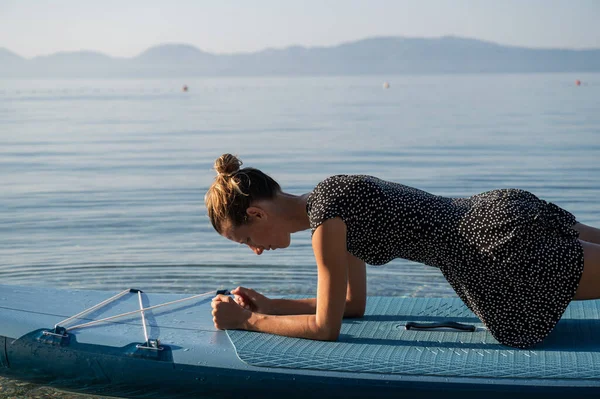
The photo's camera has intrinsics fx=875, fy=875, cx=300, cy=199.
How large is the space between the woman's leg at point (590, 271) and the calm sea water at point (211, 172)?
9.47 feet

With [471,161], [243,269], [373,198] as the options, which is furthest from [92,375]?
[471,161]

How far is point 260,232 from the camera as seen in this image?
3.56 metres

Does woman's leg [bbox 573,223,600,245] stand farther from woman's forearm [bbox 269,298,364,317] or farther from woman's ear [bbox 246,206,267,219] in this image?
woman's ear [bbox 246,206,267,219]

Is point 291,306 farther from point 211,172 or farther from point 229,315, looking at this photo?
point 211,172

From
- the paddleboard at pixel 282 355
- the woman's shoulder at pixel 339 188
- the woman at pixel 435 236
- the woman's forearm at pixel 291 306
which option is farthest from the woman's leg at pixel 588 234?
the woman's forearm at pixel 291 306

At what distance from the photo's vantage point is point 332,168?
1293 cm

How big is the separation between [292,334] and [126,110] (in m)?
26.3

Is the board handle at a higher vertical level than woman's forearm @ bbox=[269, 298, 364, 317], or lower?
lower

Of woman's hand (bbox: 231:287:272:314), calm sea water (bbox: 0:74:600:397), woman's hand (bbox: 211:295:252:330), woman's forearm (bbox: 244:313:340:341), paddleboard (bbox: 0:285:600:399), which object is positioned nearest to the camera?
paddleboard (bbox: 0:285:600:399)

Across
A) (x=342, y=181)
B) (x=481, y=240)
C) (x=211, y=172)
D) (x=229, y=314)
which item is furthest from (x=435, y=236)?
(x=211, y=172)

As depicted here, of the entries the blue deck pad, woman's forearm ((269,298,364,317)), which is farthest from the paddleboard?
woman's forearm ((269,298,364,317))

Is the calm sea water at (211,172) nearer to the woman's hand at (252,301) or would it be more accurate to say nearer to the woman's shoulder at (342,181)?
the woman's hand at (252,301)

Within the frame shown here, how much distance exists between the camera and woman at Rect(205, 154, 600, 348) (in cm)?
349

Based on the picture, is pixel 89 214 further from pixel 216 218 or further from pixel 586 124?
pixel 586 124
